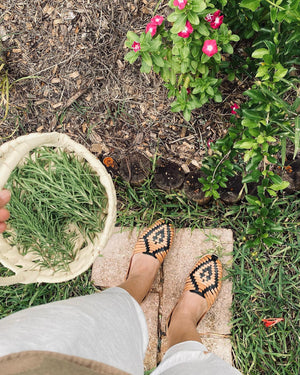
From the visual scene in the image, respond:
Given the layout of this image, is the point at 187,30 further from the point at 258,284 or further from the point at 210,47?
the point at 258,284

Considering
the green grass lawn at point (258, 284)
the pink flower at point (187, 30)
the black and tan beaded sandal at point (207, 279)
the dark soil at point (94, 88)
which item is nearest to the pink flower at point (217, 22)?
the pink flower at point (187, 30)

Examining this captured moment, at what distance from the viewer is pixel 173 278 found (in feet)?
6.46

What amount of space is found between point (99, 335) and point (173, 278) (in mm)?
875

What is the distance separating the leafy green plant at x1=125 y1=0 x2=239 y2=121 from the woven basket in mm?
489

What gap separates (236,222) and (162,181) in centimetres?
48

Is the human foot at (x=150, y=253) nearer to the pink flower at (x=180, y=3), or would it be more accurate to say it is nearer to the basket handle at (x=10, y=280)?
the basket handle at (x=10, y=280)

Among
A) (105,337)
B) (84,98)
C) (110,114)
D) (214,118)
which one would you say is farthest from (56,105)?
(105,337)

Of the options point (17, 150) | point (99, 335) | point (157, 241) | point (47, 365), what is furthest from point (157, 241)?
point (47, 365)

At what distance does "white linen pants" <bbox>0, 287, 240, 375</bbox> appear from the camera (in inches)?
40.2

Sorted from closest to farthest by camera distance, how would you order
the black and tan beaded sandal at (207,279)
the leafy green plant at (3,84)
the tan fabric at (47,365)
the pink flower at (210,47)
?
the tan fabric at (47,365)
the pink flower at (210,47)
the black and tan beaded sandal at (207,279)
the leafy green plant at (3,84)

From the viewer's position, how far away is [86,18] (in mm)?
2008

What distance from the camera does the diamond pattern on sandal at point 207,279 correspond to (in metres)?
1.83

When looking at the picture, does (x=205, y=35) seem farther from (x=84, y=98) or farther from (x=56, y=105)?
(x=56, y=105)

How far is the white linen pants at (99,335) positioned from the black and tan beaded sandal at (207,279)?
328mm
